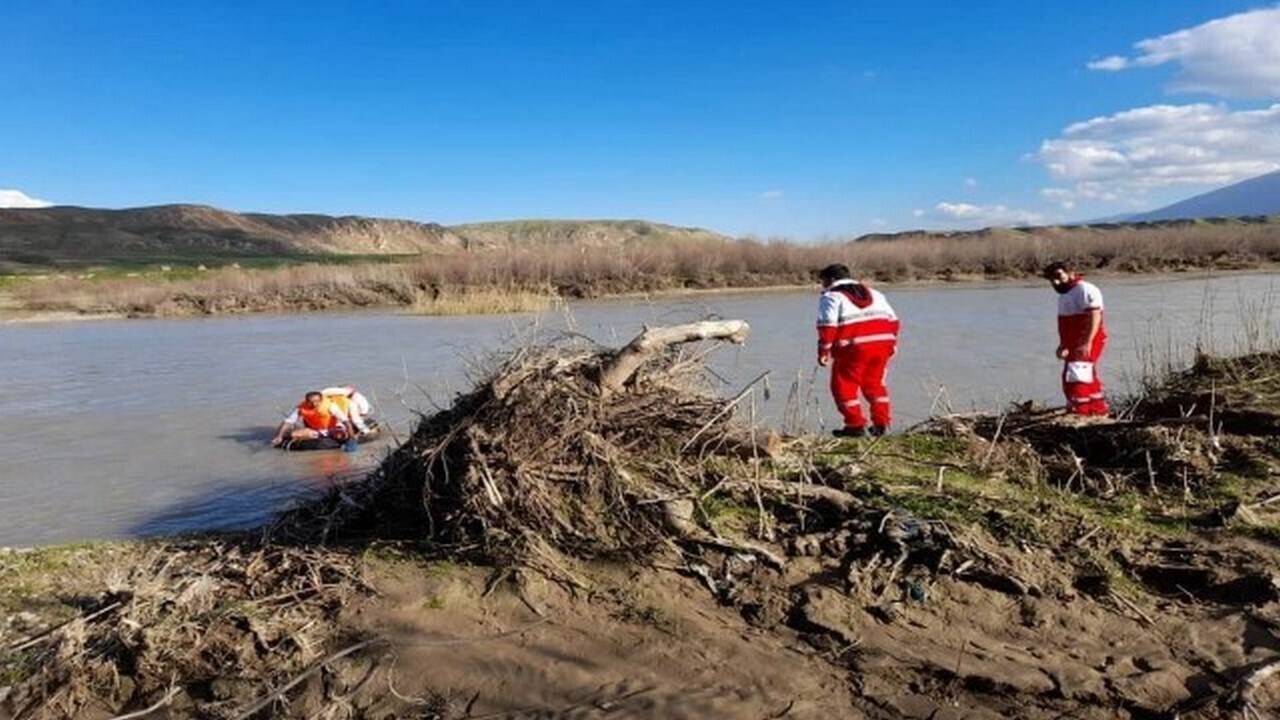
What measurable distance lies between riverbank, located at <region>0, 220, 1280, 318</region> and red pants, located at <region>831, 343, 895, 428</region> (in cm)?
2851

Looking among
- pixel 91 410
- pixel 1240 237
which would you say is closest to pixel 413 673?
pixel 91 410

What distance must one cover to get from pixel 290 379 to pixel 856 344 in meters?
12.0

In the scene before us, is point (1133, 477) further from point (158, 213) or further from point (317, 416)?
point (158, 213)

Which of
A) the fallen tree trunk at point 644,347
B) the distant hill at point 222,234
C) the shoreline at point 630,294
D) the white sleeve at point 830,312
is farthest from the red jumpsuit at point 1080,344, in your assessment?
the distant hill at point 222,234

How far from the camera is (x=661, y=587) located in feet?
13.1

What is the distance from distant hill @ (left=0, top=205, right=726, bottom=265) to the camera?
103600 mm

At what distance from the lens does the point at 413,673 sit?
3613 millimetres

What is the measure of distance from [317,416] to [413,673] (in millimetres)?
7375

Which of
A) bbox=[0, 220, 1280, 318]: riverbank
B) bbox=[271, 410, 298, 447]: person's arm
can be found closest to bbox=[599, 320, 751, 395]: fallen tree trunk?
bbox=[271, 410, 298, 447]: person's arm

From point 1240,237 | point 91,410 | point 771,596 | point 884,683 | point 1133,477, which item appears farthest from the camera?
point 1240,237

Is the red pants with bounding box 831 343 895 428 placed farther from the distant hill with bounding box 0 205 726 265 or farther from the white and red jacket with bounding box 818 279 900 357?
the distant hill with bounding box 0 205 726 265

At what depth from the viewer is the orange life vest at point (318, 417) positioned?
10406 millimetres

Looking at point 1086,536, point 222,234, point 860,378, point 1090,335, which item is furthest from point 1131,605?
point 222,234

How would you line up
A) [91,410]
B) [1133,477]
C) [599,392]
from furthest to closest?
[91,410] < [1133,477] < [599,392]
